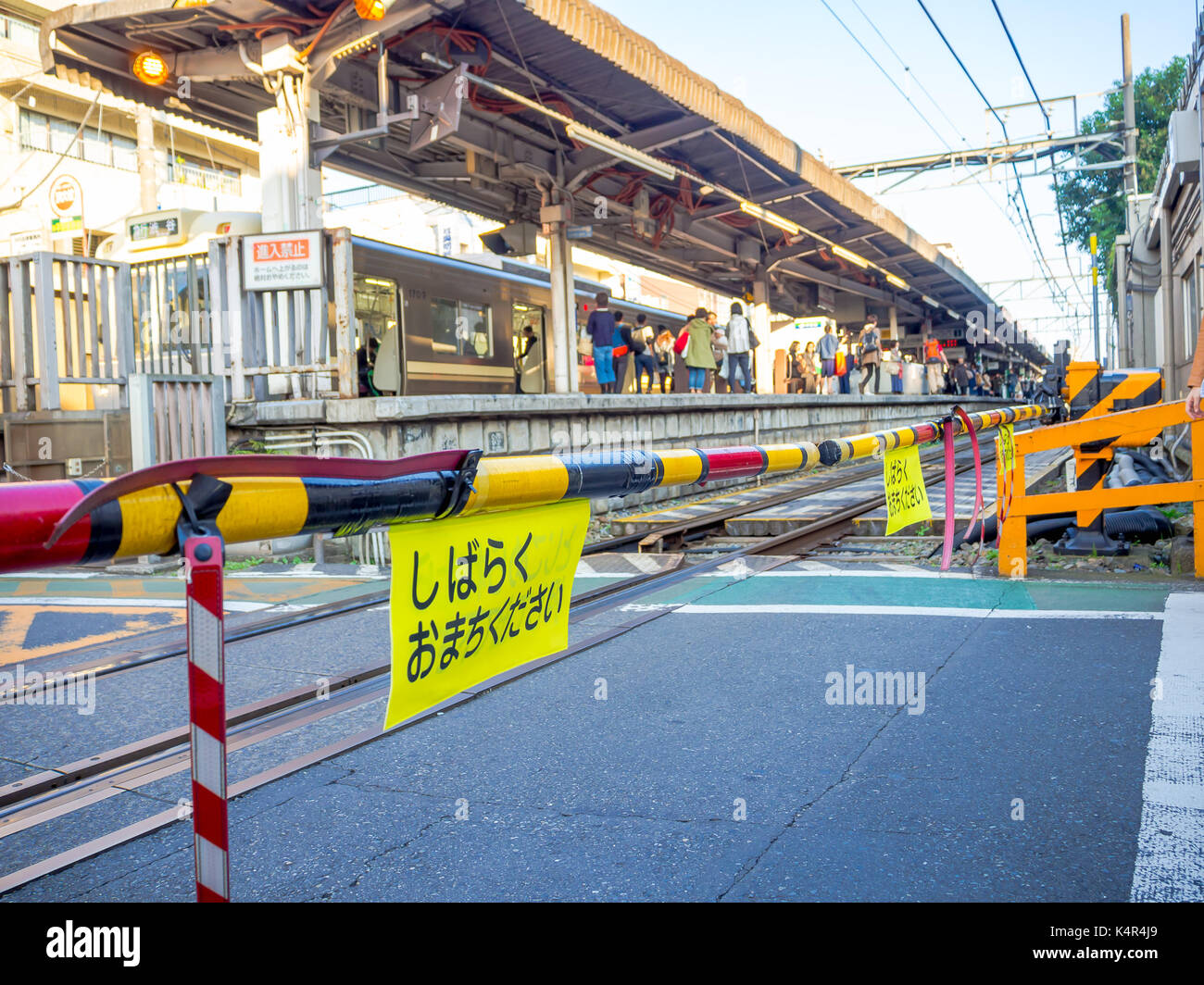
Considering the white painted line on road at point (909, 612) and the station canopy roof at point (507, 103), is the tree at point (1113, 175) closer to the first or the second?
the station canopy roof at point (507, 103)

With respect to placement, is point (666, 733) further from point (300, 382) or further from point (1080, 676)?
point (300, 382)

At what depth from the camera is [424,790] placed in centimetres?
334

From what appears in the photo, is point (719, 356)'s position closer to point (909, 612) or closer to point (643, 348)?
point (643, 348)

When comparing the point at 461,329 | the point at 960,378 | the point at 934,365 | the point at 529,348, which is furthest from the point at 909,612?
the point at 960,378

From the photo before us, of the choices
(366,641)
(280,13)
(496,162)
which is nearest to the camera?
(366,641)

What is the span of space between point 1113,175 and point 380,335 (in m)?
32.2

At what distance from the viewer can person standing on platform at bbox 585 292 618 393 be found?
48.4 ft

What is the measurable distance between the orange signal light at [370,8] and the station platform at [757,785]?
19.5 ft

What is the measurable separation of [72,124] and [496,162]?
82.2 ft

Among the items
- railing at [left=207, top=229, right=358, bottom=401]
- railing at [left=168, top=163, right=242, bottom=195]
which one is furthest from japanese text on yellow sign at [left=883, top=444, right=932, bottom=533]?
railing at [left=168, top=163, right=242, bottom=195]

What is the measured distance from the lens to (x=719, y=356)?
68.5 ft
